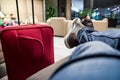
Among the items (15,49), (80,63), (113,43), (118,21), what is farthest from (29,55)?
(118,21)

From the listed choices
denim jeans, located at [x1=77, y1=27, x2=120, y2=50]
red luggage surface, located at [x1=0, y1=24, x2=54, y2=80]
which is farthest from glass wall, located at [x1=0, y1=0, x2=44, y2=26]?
denim jeans, located at [x1=77, y1=27, x2=120, y2=50]

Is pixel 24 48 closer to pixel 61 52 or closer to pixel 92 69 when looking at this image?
pixel 92 69

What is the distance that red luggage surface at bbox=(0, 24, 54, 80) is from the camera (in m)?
1.21

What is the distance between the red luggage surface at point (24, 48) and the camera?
1213 millimetres

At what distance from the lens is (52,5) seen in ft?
29.8

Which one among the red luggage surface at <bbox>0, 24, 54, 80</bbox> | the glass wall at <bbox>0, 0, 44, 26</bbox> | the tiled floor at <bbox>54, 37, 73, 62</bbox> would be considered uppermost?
the glass wall at <bbox>0, 0, 44, 26</bbox>

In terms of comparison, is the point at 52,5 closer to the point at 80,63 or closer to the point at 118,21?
the point at 118,21

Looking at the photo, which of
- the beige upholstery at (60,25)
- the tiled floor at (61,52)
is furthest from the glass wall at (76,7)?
the tiled floor at (61,52)

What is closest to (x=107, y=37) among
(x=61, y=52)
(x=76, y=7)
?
(x=61, y=52)

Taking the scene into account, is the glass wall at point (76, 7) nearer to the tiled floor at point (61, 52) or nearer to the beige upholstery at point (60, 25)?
the beige upholstery at point (60, 25)

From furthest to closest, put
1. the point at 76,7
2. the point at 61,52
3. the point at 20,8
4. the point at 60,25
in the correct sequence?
1. the point at 76,7
2. the point at 20,8
3. the point at 60,25
4. the point at 61,52

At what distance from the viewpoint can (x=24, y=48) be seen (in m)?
1.24

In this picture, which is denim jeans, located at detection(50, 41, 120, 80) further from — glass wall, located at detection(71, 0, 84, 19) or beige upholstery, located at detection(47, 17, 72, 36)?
glass wall, located at detection(71, 0, 84, 19)

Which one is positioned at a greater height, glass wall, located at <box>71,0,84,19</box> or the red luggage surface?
glass wall, located at <box>71,0,84,19</box>
